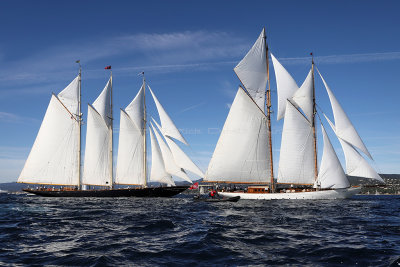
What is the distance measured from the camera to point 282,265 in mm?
13898

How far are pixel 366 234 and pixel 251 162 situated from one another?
120 ft

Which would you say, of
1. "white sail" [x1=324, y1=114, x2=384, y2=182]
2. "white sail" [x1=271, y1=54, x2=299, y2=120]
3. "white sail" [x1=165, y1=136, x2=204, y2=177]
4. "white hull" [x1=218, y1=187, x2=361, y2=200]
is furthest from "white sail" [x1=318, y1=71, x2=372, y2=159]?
"white sail" [x1=165, y1=136, x2=204, y2=177]

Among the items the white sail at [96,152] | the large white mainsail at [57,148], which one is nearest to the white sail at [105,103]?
the white sail at [96,152]

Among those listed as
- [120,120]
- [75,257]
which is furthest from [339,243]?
[120,120]

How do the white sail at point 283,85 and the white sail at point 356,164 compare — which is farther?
the white sail at point 283,85

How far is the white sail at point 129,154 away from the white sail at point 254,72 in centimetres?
2588

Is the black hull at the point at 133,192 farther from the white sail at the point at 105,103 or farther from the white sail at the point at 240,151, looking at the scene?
the white sail at the point at 105,103

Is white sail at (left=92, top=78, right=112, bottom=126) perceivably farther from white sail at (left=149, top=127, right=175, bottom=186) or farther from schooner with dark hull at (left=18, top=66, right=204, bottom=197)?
white sail at (left=149, top=127, right=175, bottom=186)

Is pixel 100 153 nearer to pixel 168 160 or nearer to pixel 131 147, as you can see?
pixel 131 147

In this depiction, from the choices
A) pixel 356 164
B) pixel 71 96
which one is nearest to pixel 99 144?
pixel 71 96

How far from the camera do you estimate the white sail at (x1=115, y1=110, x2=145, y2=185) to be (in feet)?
232

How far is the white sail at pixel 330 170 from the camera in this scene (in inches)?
2108

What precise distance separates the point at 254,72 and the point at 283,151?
1586 cm

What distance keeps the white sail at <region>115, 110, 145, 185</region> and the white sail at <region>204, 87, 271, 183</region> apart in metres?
19.6
